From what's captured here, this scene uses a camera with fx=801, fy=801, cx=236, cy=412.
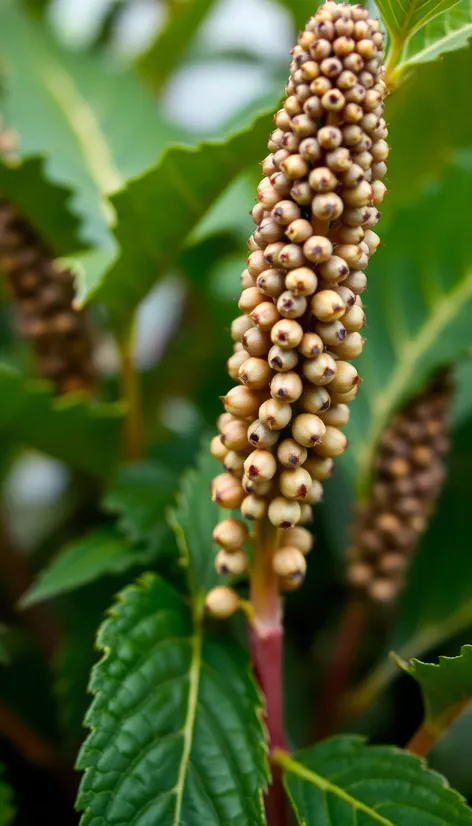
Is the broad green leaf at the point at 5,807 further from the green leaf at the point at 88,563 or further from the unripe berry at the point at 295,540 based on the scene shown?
the unripe berry at the point at 295,540

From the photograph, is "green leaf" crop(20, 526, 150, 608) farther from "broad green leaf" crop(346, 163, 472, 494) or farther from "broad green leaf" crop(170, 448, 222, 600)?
"broad green leaf" crop(346, 163, 472, 494)

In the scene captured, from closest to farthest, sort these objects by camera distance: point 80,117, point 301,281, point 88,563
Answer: point 301,281 < point 88,563 < point 80,117

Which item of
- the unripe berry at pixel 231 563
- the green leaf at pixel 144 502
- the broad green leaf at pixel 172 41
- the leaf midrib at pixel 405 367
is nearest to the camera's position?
the unripe berry at pixel 231 563

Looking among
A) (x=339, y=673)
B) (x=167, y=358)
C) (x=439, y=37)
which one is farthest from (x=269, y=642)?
(x=167, y=358)

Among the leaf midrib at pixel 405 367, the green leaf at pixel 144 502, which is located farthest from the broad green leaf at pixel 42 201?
the leaf midrib at pixel 405 367

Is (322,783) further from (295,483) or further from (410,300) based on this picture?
(410,300)

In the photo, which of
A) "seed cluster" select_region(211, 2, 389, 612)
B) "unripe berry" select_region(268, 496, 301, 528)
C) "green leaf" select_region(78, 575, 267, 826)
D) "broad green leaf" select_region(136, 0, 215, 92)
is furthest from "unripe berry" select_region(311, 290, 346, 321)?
"broad green leaf" select_region(136, 0, 215, 92)

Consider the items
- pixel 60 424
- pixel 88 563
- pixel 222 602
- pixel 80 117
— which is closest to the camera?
pixel 222 602

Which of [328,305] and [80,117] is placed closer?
[328,305]

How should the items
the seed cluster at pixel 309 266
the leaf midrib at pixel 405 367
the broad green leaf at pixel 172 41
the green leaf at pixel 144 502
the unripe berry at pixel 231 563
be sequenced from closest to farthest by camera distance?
the seed cluster at pixel 309 266 → the unripe berry at pixel 231 563 → the green leaf at pixel 144 502 → the leaf midrib at pixel 405 367 → the broad green leaf at pixel 172 41
